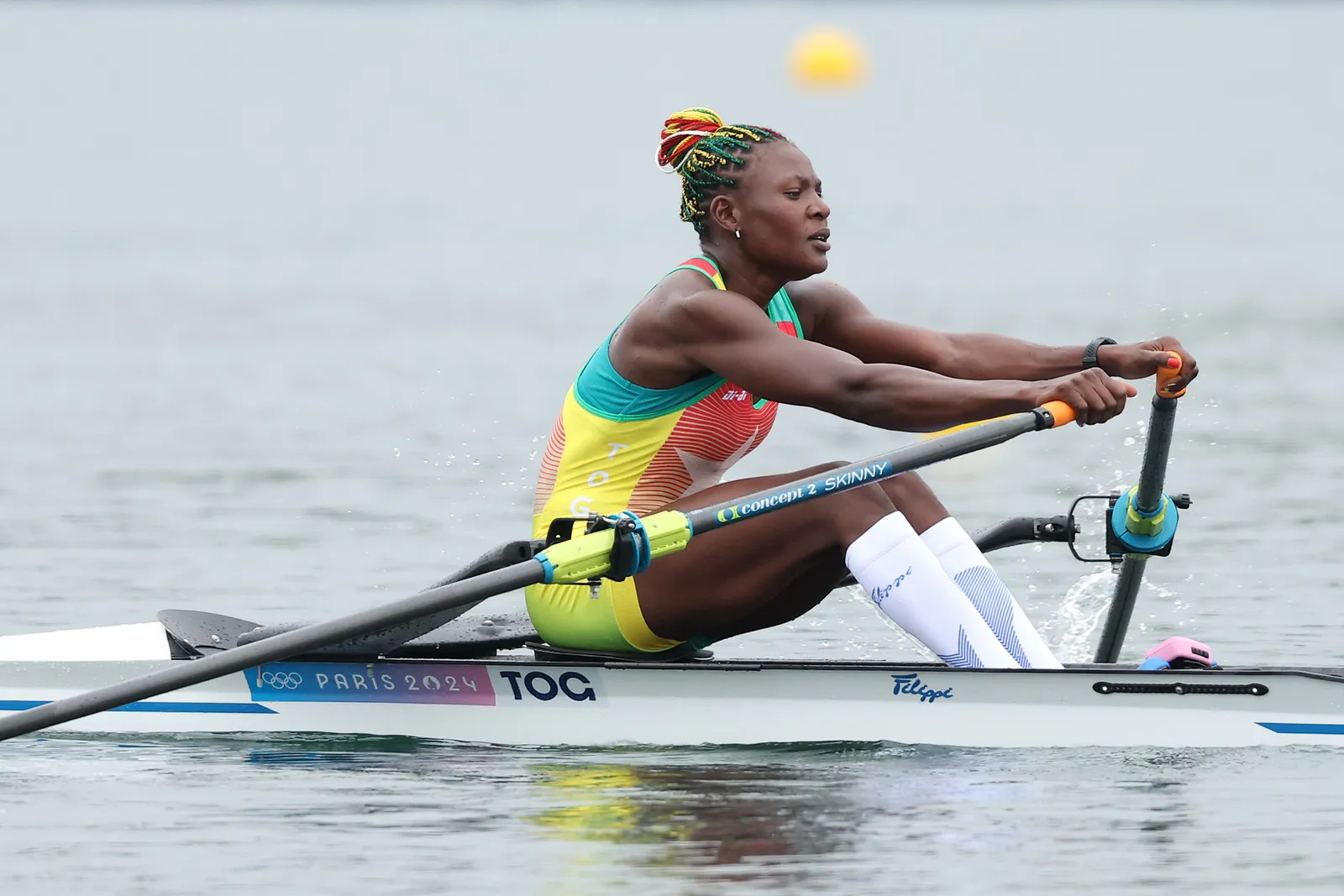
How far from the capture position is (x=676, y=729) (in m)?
7.32

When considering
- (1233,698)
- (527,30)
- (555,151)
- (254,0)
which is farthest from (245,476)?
(254,0)

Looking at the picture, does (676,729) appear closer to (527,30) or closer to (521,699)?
(521,699)

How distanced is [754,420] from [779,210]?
67 centimetres

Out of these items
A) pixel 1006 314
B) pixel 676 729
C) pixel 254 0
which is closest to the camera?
pixel 676 729

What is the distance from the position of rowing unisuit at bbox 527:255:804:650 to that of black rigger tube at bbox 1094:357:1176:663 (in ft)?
3.85

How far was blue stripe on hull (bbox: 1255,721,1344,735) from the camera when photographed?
7059 mm

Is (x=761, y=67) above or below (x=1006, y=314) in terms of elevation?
above

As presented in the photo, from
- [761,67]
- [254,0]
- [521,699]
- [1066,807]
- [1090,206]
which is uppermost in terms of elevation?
[254,0]

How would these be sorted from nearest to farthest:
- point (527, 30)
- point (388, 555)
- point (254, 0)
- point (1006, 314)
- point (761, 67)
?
point (388, 555) → point (1006, 314) → point (761, 67) → point (527, 30) → point (254, 0)

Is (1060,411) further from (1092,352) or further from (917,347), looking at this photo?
(917,347)

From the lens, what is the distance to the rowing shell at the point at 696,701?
708 cm

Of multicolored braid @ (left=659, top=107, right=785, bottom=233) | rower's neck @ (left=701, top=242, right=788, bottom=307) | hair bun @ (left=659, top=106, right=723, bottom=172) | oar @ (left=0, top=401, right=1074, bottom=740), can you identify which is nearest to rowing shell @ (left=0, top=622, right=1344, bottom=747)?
oar @ (left=0, top=401, right=1074, bottom=740)

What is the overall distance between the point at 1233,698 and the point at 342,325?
578 inches

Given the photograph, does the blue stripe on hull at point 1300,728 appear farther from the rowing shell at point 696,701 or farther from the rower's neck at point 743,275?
the rower's neck at point 743,275
